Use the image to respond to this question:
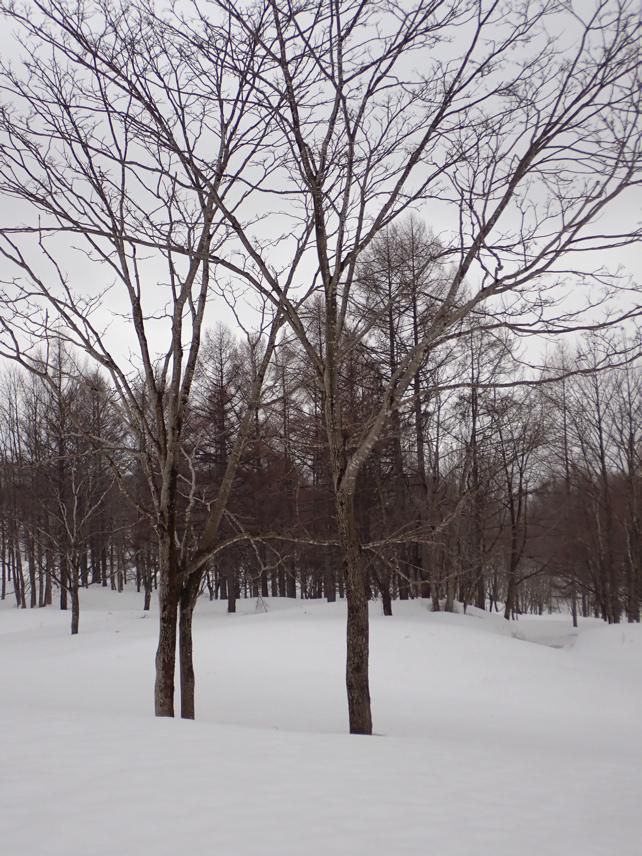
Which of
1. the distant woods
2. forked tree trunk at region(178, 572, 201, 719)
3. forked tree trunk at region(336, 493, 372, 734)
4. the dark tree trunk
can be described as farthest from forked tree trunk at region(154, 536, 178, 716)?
the dark tree trunk

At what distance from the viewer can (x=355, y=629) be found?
22.9 feet

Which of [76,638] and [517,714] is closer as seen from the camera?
[517,714]

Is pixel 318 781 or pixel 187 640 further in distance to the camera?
pixel 187 640

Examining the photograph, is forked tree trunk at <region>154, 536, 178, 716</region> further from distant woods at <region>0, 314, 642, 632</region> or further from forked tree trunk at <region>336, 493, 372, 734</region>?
distant woods at <region>0, 314, 642, 632</region>

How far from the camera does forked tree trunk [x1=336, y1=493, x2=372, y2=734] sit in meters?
6.98

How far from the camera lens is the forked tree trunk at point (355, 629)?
698 cm

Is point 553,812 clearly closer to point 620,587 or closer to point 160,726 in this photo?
point 160,726

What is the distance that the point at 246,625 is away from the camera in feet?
54.6

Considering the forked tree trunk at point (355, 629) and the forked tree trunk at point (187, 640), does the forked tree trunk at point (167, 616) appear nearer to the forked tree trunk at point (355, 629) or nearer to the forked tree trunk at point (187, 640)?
the forked tree trunk at point (187, 640)

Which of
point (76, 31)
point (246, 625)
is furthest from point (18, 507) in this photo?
point (76, 31)

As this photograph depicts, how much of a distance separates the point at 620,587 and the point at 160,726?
30.4m

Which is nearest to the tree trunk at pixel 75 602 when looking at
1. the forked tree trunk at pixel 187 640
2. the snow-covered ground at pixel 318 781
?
the snow-covered ground at pixel 318 781

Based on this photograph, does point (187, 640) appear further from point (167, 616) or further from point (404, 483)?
point (404, 483)

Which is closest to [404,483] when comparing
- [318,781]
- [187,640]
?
[187,640]
